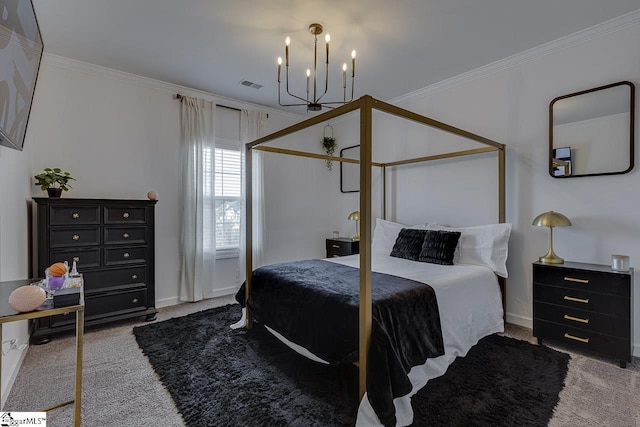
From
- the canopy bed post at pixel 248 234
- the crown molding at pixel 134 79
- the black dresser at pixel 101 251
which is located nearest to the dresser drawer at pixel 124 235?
the black dresser at pixel 101 251

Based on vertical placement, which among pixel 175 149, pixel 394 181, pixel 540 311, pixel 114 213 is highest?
pixel 175 149

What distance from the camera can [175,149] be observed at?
3773 mm

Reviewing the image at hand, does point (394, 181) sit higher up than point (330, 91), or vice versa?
point (330, 91)

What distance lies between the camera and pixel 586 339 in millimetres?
2361

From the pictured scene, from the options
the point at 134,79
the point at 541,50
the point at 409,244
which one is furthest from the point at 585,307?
the point at 134,79

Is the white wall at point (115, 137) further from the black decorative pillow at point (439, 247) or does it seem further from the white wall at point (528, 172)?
the white wall at point (528, 172)

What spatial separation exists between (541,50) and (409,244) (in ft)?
7.32

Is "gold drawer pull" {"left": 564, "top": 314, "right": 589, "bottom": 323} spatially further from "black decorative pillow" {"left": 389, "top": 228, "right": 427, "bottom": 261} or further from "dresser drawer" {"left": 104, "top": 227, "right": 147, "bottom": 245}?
"dresser drawer" {"left": 104, "top": 227, "right": 147, "bottom": 245}

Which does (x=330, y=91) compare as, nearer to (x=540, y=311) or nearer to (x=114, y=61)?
(x=114, y=61)

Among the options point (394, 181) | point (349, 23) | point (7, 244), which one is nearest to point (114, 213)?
point (7, 244)

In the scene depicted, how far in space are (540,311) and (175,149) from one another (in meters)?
4.22

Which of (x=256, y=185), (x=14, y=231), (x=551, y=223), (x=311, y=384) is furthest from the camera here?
(x=256, y=185)

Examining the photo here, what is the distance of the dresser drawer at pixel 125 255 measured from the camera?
298cm

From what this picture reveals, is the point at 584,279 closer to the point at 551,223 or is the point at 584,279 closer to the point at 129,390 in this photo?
the point at 551,223
